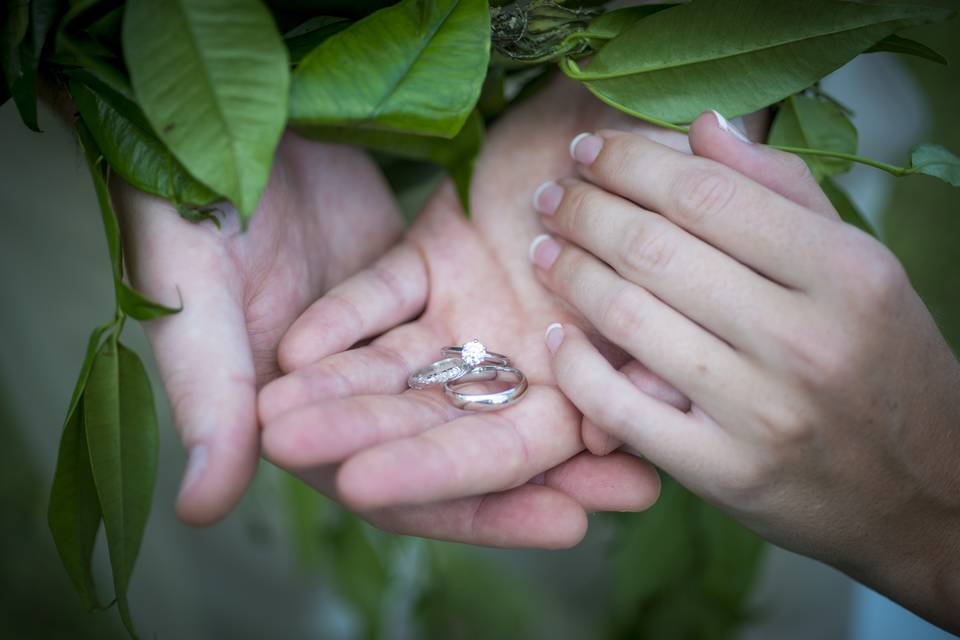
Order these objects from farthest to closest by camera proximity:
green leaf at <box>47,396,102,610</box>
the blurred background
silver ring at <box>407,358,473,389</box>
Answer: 1. the blurred background
2. silver ring at <box>407,358,473,389</box>
3. green leaf at <box>47,396,102,610</box>

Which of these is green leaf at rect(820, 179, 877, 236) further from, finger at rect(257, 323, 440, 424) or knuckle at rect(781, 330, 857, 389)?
finger at rect(257, 323, 440, 424)

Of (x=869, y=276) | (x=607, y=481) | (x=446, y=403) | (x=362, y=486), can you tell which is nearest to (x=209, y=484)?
(x=362, y=486)

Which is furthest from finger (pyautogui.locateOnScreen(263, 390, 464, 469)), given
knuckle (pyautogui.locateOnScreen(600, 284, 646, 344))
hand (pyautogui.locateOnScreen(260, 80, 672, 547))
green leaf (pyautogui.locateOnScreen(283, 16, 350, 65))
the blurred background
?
the blurred background

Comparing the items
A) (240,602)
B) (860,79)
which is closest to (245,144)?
(860,79)

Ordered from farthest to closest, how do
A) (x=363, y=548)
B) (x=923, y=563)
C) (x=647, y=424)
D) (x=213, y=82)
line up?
(x=363, y=548), (x=923, y=563), (x=647, y=424), (x=213, y=82)

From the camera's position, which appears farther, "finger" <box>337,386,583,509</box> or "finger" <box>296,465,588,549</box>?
"finger" <box>296,465,588,549</box>

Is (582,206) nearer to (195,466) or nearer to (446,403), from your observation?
(446,403)

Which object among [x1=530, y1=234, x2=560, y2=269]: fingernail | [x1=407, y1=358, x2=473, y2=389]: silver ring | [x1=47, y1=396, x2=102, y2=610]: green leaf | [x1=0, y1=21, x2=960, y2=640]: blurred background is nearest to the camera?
[x1=47, y1=396, x2=102, y2=610]: green leaf
